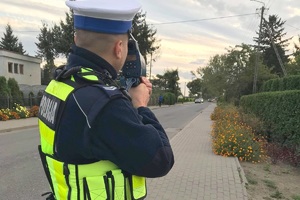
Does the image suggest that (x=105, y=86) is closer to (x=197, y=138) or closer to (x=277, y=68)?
(x=197, y=138)

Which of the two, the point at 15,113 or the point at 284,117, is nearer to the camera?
the point at 284,117

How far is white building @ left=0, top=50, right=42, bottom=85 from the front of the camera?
115 feet

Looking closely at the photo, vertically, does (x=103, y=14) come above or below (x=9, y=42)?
below

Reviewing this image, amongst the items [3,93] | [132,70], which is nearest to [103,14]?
[132,70]

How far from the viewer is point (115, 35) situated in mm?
1593

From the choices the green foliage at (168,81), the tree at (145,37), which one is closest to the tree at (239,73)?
the tree at (145,37)

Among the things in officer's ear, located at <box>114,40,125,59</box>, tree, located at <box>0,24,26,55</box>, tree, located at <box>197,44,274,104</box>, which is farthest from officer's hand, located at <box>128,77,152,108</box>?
tree, located at <box>0,24,26,55</box>

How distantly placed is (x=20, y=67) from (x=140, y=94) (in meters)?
40.2

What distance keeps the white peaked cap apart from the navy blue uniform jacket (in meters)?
0.29

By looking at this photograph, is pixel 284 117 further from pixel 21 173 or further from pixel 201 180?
pixel 21 173

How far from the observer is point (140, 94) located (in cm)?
178

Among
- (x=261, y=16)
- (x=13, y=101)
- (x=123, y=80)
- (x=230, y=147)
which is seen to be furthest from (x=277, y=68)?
(x=123, y=80)

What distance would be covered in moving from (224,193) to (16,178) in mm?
4111

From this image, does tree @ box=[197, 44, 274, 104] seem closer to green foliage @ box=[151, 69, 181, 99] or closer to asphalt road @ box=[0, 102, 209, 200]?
asphalt road @ box=[0, 102, 209, 200]
